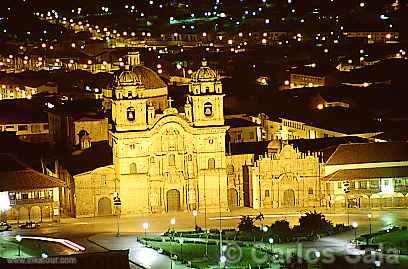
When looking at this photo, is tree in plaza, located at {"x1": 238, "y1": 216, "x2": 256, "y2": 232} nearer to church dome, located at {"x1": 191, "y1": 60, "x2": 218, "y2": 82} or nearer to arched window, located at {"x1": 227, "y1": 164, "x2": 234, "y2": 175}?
arched window, located at {"x1": 227, "y1": 164, "x2": 234, "y2": 175}

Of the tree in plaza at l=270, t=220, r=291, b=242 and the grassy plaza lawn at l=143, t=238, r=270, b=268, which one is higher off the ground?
the tree in plaza at l=270, t=220, r=291, b=242

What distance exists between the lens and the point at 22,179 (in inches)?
1646

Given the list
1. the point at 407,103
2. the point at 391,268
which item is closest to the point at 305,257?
the point at 391,268

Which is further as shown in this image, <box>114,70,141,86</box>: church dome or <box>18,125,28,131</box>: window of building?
<box>18,125,28,131</box>: window of building

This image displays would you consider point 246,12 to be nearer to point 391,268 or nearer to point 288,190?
point 288,190

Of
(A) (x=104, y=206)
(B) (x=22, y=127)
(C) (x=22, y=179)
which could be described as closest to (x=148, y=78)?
(A) (x=104, y=206)

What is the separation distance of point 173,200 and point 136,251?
679 cm

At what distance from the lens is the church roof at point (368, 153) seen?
4253 centimetres

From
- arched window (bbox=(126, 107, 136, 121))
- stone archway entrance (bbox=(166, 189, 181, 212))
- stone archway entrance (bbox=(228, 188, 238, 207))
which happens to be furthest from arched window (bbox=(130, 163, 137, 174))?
stone archway entrance (bbox=(228, 188, 238, 207))

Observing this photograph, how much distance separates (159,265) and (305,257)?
3688 mm

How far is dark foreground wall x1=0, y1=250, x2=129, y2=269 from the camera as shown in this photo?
2902 centimetres

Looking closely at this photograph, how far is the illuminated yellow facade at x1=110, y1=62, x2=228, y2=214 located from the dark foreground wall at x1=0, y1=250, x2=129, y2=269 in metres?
11.5

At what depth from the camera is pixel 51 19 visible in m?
137

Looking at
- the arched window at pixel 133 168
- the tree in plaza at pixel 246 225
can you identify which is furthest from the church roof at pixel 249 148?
the tree in plaza at pixel 246 225
